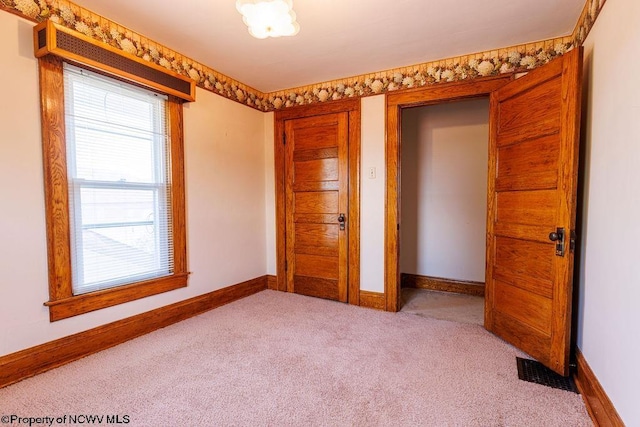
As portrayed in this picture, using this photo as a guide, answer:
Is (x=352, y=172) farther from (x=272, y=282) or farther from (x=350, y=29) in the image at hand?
(x=272, y=282)

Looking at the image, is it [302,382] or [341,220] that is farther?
[341,220]

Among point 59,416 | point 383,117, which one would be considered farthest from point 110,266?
point 383,117

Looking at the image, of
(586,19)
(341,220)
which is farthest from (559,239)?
(341,220)

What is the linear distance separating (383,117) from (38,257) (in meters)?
2.97

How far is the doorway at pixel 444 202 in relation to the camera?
3.65 m

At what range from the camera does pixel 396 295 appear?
3.10m

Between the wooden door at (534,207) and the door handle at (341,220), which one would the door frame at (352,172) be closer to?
the door handle at (341,220)

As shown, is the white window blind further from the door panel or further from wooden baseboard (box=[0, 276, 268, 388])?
the door panel

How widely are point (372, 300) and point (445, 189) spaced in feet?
5.59

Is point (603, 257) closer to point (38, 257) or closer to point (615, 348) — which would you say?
point (615, 348)

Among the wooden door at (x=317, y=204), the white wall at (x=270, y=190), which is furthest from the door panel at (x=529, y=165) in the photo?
the white wall at (x=270, y=190)

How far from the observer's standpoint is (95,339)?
2.19 m

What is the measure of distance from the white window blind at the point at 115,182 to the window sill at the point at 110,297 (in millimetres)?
54

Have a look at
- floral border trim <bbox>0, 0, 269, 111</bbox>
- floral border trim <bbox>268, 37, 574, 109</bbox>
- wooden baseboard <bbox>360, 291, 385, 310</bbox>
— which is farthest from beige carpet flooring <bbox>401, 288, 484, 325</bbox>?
floral border trim <bbox>0, 0, 269, 111</bbox>
